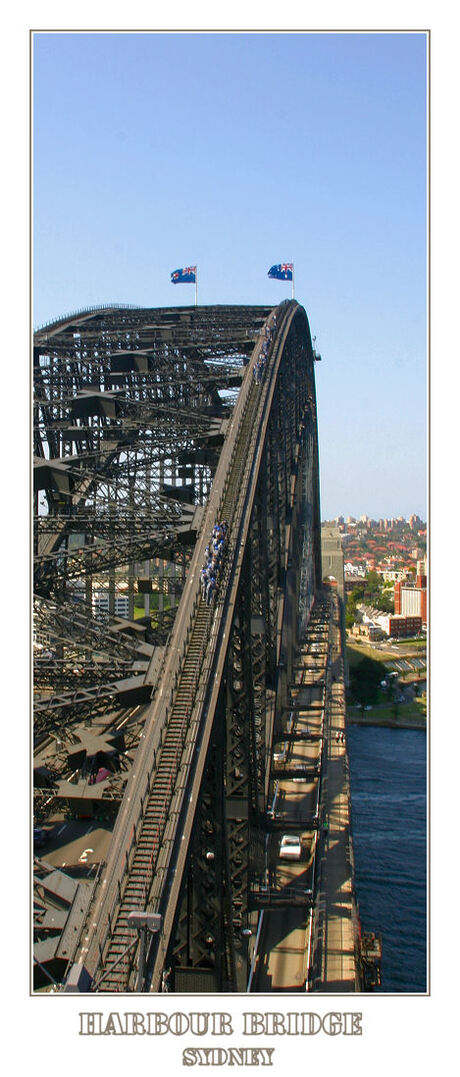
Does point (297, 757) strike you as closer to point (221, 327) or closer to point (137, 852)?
point (221, 327)

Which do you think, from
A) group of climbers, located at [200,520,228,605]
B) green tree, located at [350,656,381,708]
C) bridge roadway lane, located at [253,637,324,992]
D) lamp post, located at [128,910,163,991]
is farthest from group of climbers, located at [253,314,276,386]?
green tree, located at [350,656,381,708]

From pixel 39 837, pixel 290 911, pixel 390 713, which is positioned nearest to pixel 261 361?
pixel 290 911

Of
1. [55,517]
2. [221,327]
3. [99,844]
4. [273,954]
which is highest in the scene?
[221,327]

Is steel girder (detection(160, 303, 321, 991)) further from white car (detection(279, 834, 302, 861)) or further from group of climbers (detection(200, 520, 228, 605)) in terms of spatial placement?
white car (detection(279, 834, 302, 861))

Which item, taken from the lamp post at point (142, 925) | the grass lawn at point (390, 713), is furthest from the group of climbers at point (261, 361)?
→ the grass lawn at point (390, 713)
